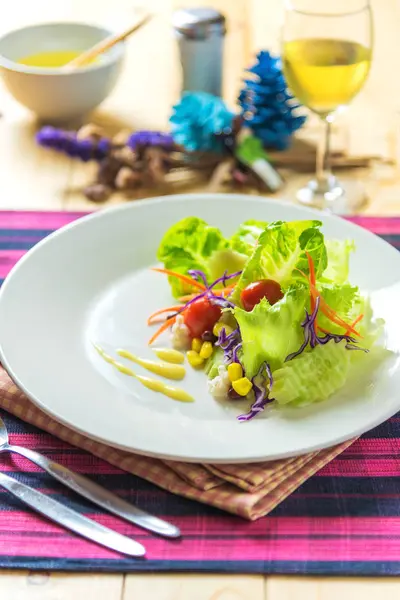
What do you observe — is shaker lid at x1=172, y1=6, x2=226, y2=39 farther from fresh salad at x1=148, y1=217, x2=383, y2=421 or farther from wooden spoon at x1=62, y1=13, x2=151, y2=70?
fresh salad at x1=148, y1=217, x2=383, y2=421

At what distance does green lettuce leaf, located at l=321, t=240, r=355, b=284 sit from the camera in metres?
1.75

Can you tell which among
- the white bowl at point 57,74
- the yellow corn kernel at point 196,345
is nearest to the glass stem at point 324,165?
the white bowl at point 57,74

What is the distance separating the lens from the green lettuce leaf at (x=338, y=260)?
5.74ft

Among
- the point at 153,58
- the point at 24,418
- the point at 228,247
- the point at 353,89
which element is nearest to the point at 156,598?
the point at 24,418

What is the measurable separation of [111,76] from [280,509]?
1664 millimetres

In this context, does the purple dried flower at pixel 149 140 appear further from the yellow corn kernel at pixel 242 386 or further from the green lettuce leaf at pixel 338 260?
the yellow corn kernel at pixel 242 386

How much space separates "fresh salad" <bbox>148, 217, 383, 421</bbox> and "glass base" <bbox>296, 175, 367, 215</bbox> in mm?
566

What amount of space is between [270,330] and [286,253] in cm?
17

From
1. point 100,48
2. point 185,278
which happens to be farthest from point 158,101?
point 185,278

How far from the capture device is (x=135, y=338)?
174cm

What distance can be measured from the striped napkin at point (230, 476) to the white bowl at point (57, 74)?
1.40 m

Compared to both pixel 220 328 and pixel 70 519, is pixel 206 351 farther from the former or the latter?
pixel 70 519

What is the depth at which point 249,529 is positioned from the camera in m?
1.35

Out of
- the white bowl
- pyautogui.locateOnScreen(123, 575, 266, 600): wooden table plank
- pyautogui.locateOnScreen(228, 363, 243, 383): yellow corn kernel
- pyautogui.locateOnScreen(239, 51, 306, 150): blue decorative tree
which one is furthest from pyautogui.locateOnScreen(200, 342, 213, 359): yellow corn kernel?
the white bowl
